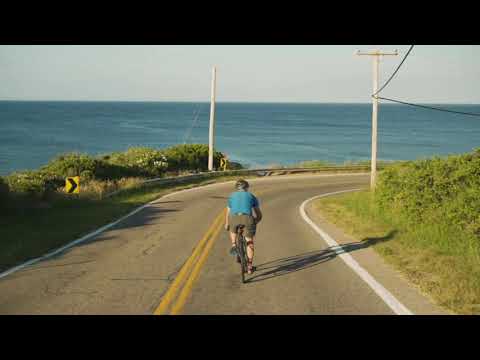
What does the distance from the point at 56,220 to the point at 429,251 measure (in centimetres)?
1202

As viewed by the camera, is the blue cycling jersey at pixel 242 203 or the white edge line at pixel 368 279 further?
the blue cycling jersey at pixel 242 203

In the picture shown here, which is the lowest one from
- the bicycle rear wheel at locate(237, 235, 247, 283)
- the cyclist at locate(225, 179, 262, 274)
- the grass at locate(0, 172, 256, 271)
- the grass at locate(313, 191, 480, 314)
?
the grass at locate(0, 172, 256, 271)

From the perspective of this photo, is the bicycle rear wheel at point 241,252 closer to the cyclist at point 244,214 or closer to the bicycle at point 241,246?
the bicycle at point 241,246

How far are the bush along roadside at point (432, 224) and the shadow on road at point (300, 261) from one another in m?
0.58

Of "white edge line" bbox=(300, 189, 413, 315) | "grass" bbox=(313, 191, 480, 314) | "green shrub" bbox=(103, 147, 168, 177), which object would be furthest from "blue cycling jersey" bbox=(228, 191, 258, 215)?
"green shrub" bbox=(103, 147, 168, 177)

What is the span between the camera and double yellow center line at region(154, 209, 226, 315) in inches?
339

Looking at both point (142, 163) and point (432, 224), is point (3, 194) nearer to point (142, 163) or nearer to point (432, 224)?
point (432, 224)

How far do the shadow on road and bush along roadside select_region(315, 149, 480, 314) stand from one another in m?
0.58

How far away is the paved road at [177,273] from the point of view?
866 centimetres

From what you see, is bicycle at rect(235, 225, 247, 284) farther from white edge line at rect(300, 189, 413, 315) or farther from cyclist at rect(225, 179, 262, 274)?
white edge line at rect(300, 189, 413, 315)

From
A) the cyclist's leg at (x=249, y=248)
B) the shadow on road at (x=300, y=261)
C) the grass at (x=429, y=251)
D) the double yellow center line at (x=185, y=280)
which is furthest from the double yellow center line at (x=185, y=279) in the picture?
the grass at (x=429, y=251)

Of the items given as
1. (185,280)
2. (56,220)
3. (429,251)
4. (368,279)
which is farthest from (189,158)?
(368,279)
